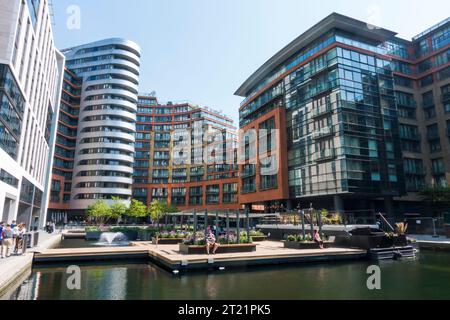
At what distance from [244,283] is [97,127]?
84.8 metres

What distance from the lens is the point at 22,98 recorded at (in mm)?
37000

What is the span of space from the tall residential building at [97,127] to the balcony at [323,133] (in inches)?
2311

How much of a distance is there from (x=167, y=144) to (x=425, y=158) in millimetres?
77873

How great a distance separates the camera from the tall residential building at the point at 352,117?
46.6m

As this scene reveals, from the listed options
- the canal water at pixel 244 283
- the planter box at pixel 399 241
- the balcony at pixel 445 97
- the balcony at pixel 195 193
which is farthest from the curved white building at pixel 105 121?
the balcony at pixel 445 97

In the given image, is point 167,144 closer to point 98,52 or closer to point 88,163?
point 88,163

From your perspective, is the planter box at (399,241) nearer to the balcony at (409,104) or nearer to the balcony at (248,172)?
the balcony at (248,172)

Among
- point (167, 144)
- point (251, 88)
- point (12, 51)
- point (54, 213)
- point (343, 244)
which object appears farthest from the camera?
point (167, 144)

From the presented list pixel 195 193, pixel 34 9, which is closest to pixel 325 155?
pixel 34 9

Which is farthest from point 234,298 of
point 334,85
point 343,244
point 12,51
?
point 334,85

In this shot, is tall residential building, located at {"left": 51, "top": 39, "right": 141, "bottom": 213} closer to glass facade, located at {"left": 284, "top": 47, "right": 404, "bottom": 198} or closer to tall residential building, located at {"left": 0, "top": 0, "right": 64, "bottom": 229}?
tall residential building, located at {"left": 0, "top": 0, "right": 64, "bottom": 229}

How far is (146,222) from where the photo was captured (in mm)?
96625
